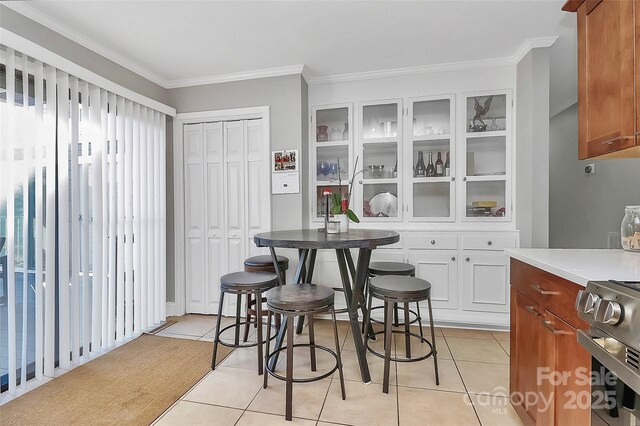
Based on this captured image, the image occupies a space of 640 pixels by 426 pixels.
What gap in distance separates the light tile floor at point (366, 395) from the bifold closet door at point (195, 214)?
45.7 inches

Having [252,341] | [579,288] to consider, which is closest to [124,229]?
[252,341]

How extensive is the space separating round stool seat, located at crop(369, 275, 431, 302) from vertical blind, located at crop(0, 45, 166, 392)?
223cm

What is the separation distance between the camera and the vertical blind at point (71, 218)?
2.01m

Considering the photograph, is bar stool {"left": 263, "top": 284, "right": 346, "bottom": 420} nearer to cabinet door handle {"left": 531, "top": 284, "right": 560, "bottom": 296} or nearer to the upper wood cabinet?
cabinet door handle {"left": 531, "top": 284, "right": 560, "bottom": 296}

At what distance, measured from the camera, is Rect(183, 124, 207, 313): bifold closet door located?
3482 mm

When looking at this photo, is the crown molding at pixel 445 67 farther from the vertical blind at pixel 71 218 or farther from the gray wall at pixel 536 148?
the vertical blind at pixel 71 218

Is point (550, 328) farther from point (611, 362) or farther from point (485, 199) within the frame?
point (485, 199)

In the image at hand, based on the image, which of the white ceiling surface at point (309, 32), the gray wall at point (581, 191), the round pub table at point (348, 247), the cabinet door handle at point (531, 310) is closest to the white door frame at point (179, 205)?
the white ceiling surface at point (309, 32)

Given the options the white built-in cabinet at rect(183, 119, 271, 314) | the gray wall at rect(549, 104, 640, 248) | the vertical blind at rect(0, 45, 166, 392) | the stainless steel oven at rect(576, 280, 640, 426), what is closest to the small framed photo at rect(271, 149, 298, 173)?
the white built-in cabinet at rect(183, 119, 271, 314)

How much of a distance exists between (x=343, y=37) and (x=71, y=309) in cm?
303

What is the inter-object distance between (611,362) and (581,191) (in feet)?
12.1

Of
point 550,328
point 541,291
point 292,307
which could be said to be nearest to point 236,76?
point 292,307

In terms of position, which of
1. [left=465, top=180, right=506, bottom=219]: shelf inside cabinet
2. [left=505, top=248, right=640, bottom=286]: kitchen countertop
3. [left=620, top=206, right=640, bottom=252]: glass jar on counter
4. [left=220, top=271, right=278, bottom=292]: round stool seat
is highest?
[left=465, top=180, right=506, bottom=219]: shelf inside cabinet

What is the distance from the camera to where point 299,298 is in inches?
71.9
